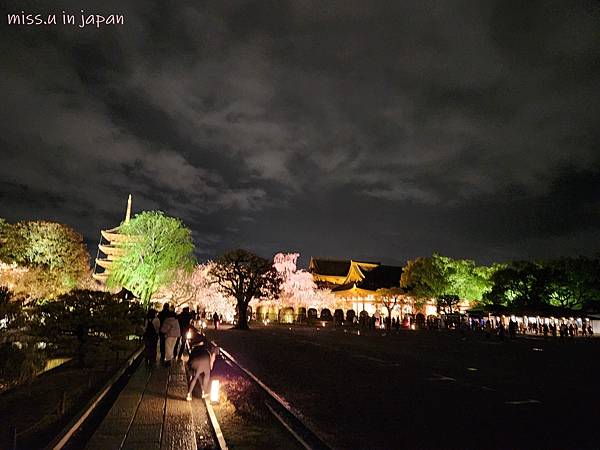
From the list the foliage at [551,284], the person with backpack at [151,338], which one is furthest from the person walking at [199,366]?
the foliage at [551,284]

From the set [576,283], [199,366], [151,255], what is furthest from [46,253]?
[576,283]

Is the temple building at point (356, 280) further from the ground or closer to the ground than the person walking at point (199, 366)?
further from the ground

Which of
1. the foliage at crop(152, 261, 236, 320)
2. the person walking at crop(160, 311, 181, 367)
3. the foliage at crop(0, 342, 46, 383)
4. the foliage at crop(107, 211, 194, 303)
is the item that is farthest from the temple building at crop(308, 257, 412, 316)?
the foliage at crop(0, 342, 46, 383)

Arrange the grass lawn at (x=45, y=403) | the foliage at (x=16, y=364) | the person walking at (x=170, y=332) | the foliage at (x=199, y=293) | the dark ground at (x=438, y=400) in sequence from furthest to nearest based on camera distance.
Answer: the foliage at (x=199, y=293)
the person walking at (x=170, y=332)
the foliage at (x=16, y=364)
the dark ground at (x=438, y=400)
the grass lawn at (x=45, y=403)

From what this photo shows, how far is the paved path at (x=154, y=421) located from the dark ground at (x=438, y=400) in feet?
6.32

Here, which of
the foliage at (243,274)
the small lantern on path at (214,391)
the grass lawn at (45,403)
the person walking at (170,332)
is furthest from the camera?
the foliage at (243,274)

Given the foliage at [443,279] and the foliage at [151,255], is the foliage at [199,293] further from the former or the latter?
the foliage at [443,279]

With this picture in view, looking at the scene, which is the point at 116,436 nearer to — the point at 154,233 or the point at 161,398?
the point at 161,398

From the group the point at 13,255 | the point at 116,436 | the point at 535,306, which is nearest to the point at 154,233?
the point at 13,255

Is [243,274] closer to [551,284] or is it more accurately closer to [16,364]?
[16,364]

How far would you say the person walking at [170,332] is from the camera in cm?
1337

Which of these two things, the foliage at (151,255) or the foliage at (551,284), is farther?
the foliage at (551,284)

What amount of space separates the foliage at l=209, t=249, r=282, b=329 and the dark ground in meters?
21.1

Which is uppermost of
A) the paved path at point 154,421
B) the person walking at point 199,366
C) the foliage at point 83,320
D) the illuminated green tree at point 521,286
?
the illuminated green tree at point 521,286
